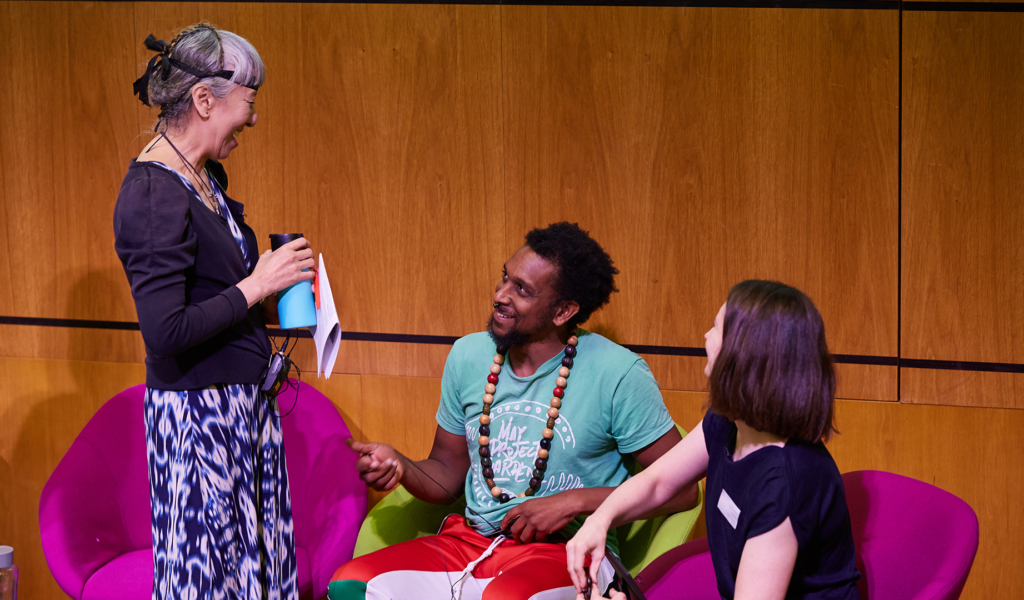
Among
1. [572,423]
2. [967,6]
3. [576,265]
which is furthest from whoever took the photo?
[967,6]

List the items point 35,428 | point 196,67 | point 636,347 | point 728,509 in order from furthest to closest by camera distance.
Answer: point 35,428 → point 636,347 → point 196,67 → point 728,509

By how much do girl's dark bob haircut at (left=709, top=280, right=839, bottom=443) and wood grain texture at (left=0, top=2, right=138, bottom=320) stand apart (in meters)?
2.59

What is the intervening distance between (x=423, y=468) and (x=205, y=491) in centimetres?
75

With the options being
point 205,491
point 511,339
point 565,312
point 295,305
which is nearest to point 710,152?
point 565,312

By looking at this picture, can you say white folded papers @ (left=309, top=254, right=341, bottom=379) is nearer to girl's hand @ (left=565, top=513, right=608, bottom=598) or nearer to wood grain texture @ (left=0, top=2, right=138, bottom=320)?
girl's hand @ (left=565, top=513, right=608, bottom=598)

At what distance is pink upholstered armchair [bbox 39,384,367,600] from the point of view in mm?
2449

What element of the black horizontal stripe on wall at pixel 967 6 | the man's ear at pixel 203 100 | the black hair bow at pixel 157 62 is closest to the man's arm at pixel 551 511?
the man's ear at pixel 203 100

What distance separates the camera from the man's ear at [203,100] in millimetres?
1758

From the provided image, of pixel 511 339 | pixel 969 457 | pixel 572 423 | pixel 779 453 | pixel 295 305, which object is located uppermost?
pixel 295 305

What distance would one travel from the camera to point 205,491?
A: 1.72m

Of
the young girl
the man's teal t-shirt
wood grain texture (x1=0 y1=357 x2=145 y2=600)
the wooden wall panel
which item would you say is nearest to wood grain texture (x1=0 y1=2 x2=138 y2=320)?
wood grain texture (x1=0 y1=357 x2=145 y2=600)

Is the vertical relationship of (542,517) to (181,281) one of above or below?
below

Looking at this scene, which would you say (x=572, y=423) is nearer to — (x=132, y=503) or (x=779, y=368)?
(x=779, y=368)

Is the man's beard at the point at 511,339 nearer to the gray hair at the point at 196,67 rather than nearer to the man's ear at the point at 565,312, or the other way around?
the man's ear at the point at 565,312
